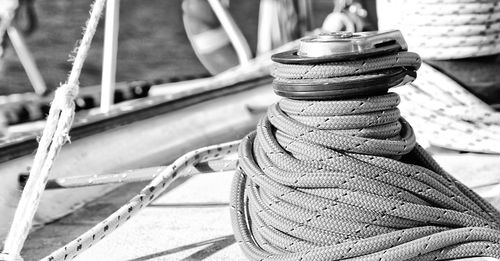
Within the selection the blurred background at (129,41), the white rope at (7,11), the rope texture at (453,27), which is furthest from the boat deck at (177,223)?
the blurred background at (129,41)

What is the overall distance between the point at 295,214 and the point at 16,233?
638 mm

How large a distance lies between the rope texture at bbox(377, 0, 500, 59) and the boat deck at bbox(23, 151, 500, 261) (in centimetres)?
35

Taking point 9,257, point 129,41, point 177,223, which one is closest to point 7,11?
point 177,223

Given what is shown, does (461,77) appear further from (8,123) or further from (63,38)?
(63,38)

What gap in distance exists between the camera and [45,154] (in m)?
1.83

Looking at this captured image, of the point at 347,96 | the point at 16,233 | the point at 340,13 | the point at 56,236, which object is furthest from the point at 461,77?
the point at 340,13

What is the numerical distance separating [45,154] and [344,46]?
29.6 inches

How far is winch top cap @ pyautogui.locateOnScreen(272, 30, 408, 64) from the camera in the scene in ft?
5.13

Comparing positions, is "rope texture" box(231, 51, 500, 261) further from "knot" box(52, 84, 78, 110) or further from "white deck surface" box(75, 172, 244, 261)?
"knot" box(52, 84, 78, 110)

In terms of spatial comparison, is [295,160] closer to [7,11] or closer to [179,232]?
[179,232]

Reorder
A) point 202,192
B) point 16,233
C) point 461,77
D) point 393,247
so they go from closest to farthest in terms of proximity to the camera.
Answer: point 393,247 < point 16,233 < point 202,192 < point 461,77

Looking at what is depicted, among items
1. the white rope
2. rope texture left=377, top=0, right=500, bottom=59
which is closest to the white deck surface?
rope texture left=377, top=0, right=500, bottom=59

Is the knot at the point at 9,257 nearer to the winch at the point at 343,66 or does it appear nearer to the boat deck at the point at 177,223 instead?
the boat deck at the point at 177,223

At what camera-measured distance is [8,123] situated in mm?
4039
